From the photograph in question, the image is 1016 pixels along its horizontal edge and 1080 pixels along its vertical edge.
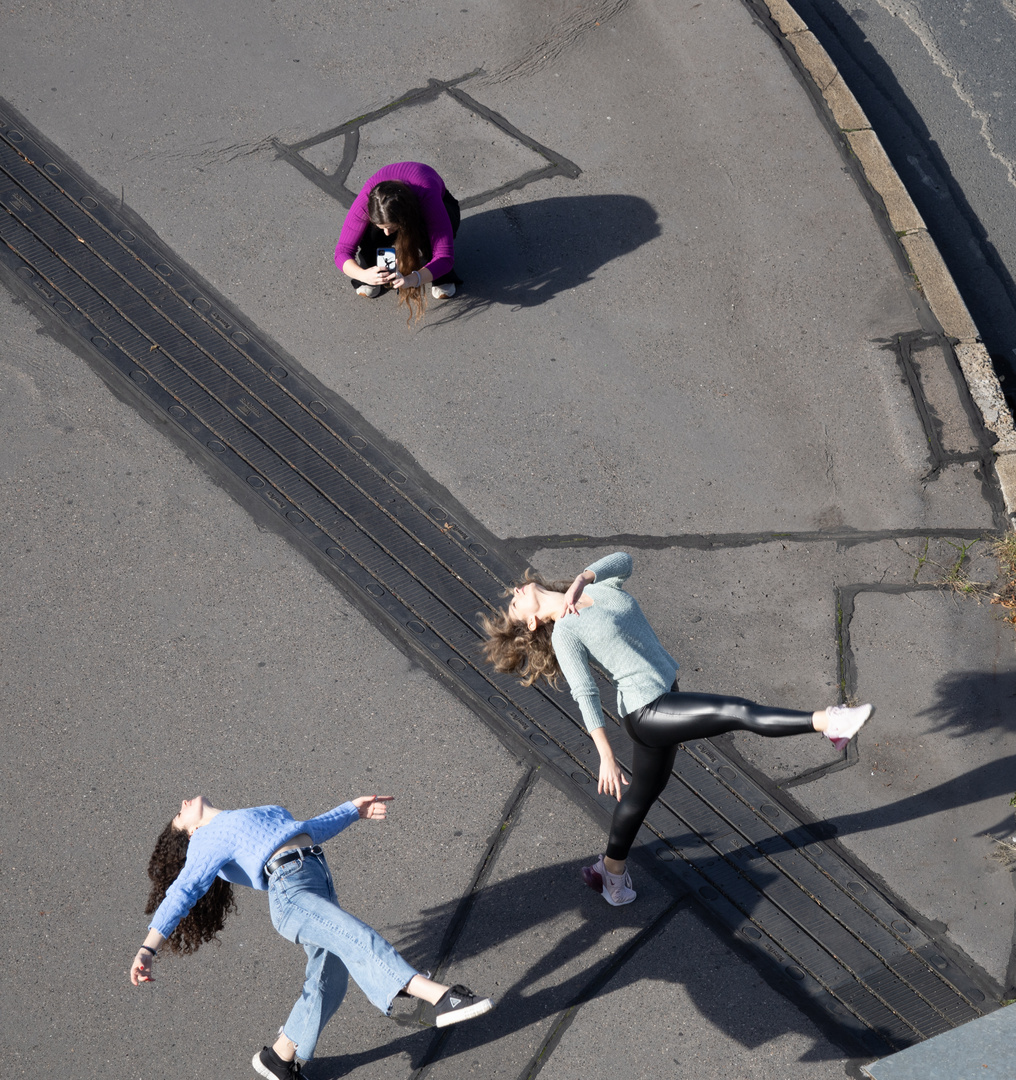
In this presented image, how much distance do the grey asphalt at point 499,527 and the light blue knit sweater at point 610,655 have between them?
46.4 inches

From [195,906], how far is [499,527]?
2.48 meters

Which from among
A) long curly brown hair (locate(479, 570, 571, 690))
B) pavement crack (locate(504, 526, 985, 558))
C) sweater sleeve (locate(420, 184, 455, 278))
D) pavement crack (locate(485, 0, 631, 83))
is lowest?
pavement crack (locate(504, 526, 985, 558))

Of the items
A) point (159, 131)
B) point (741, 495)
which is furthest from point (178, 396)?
point (741, 495)

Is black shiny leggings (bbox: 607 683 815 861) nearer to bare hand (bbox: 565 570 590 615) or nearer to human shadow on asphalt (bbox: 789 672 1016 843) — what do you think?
bare hand (bbox: 565 570 590 615)

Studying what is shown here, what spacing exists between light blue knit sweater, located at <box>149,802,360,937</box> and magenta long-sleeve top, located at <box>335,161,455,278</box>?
132 inches

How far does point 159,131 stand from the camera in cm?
712

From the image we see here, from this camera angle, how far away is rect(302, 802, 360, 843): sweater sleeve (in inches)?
158

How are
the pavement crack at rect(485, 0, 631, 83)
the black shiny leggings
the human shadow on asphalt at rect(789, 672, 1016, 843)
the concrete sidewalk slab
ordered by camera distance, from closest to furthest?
the concrete sidewalk slab < the black shiny leggings < the human shadow on asphalt at rect(789, 672, 1016, 843) < the pavement crack at rect(485, 0, 631, 83)

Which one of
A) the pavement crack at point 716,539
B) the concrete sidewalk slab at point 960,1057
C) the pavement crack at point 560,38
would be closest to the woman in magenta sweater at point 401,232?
the pavement crack at point 716,539

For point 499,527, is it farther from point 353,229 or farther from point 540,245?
point 540,245

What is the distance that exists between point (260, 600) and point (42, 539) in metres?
1.18

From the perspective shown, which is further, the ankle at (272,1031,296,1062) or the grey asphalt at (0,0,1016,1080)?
the grey asphalt at (0,0,1016,1080)

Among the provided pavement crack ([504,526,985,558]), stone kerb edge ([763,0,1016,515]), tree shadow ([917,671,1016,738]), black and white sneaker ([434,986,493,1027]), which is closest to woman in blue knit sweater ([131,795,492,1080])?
black and white sneaker ([434,986,493,1027])

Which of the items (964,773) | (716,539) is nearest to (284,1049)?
(716,539)
